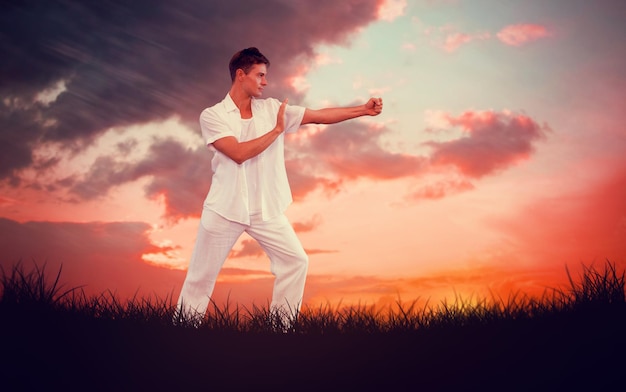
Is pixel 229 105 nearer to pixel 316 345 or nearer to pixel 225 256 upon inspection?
pixel 225 256

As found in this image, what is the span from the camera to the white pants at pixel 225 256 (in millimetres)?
6273

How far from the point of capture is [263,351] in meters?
5.00

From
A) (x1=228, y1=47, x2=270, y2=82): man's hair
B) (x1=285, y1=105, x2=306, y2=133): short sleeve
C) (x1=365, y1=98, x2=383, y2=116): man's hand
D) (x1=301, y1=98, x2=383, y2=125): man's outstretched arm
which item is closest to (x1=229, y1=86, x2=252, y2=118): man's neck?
(x1=228, y1=47, x2=270, y2=82): man's hair

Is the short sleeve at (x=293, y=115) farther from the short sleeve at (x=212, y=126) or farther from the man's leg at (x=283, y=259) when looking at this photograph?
the man's leg at (x=283, y=259)

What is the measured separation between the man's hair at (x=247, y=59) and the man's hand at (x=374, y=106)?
1.13 m

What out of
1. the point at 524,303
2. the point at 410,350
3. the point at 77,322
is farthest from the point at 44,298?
the point at 524,303

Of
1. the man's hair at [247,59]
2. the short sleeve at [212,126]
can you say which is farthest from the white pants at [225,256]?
the man's hair at [247,59]

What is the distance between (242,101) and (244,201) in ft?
3.42

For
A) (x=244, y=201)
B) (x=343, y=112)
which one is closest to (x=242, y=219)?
(x=244, y=201)

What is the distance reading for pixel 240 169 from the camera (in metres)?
6.35

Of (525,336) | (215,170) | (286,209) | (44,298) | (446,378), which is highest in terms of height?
(215,170)

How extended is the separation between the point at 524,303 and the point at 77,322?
4.02m

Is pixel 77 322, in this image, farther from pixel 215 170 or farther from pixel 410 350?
pixel 410 350

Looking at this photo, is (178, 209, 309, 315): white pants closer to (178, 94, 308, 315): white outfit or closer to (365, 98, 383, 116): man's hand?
(178, 94, 308, 315): white outfit
